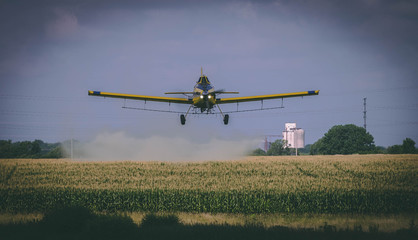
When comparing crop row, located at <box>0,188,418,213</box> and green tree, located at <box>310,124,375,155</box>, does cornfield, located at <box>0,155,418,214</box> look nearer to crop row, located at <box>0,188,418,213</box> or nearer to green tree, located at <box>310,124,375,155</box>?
crop row, located at <box>0,188,418,213</box>

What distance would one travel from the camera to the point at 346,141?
382ft

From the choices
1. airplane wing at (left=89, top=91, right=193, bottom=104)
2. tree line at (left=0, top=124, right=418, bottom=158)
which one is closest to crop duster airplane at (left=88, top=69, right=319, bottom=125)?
airplane wing at (left=89, top=91, right=193, bottom=104)

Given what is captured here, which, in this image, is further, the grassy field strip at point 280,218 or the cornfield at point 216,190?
the cornfield at point 216,190

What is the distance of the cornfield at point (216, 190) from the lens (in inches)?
1561

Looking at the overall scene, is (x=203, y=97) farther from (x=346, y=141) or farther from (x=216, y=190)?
(x=346, y=141)

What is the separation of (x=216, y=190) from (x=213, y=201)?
4.97 feet

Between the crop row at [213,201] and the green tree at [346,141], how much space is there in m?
78.4

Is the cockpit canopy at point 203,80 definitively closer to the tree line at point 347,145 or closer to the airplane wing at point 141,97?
the airplane wing at point 141,97

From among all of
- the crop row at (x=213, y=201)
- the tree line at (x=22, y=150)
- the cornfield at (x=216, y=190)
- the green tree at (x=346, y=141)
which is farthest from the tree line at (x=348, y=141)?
the tree line at (x=22, y=150)

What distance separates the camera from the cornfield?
39656 mm

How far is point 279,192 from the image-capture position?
40.7 meters

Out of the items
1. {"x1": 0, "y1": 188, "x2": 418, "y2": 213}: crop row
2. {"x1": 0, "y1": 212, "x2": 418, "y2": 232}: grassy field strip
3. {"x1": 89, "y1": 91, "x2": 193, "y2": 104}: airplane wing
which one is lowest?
{"x1": 0, "y1": 212, "x2": 418, "y2": 232}: grassy field strip

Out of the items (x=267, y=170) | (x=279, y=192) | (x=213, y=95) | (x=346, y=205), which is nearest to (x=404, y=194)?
(x=346, y=205)

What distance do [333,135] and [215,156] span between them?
6654cm
